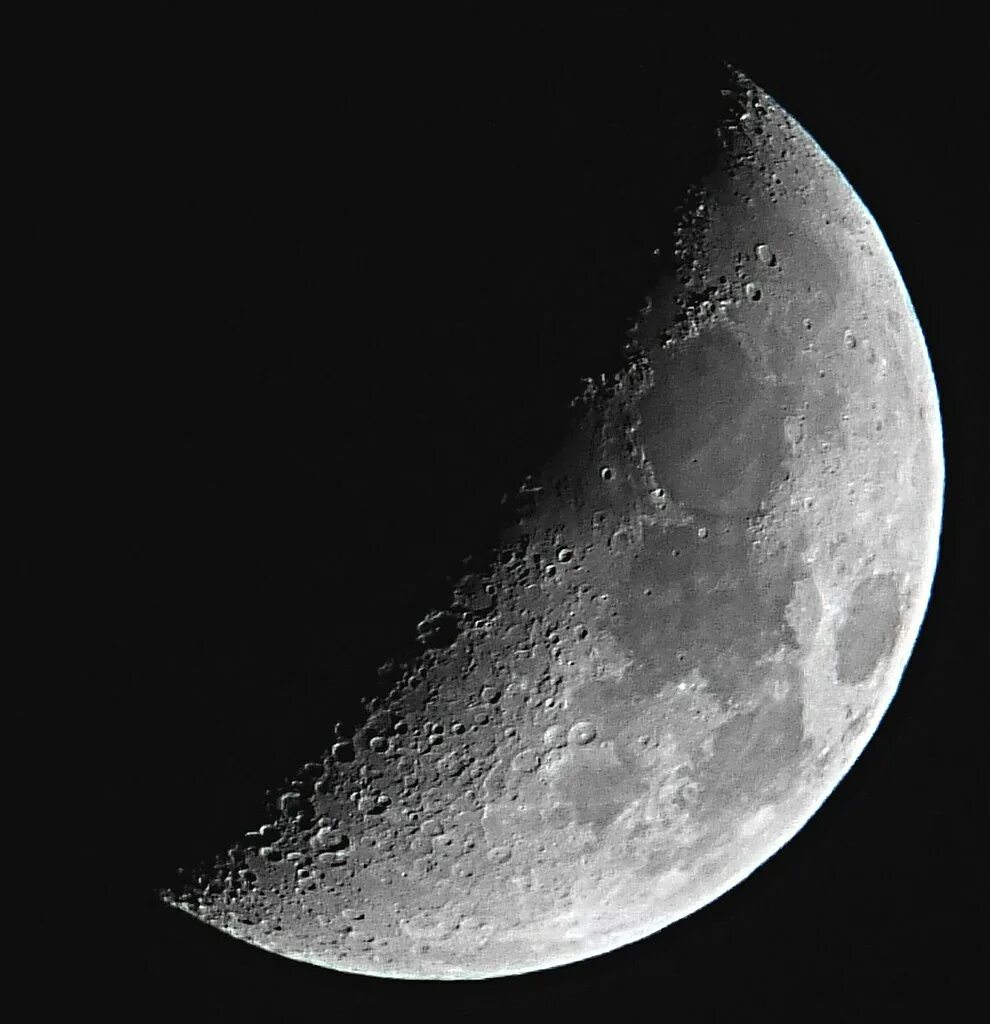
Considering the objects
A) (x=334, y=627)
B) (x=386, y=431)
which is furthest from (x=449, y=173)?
(x=334, y=627)

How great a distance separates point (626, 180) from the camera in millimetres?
3459

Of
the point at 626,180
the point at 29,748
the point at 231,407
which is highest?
the point at 626,180

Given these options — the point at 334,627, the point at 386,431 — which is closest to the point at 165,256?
the point at 386,431

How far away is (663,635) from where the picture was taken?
3545 mm

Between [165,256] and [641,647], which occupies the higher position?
[165,256]

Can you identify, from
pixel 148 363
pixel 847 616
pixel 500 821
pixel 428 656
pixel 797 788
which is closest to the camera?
pixel 148 363

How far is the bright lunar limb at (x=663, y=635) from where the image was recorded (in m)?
3.44

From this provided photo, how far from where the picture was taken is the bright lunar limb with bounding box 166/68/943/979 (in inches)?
136

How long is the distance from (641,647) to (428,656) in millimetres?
645

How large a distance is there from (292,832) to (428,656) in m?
0.85

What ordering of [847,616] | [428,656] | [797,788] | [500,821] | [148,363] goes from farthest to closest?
[797,788]
[847,616]
[500,821]
[428,656]
[148,363]

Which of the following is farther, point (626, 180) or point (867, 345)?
point (867, 345)

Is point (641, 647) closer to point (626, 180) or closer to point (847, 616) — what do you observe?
point (847, 616)

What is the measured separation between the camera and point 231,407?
320 centimetres
